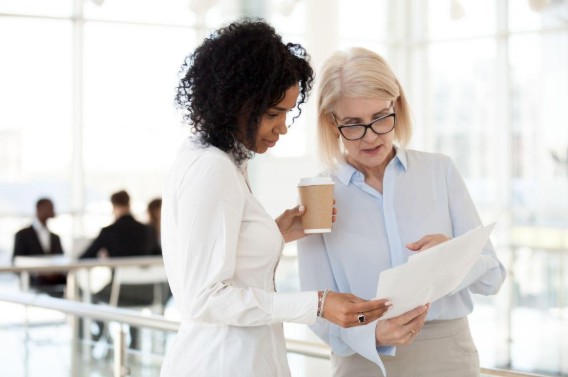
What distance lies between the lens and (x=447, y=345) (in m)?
2.20

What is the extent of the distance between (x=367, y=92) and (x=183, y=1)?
930 cm

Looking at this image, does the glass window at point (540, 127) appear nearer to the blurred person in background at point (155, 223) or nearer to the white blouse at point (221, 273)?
the blurred person in background at point (155, 223)

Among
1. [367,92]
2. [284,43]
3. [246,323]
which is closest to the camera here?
[246,323]

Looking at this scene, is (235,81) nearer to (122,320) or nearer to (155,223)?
(122,320)

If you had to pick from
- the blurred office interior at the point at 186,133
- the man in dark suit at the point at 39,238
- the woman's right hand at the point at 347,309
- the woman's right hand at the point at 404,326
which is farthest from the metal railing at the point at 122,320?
the blurred office interior at the point at 186,133

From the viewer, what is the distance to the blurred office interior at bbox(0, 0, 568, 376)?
10.3 meters

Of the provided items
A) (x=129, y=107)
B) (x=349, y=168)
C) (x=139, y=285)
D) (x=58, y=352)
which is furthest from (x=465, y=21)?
(x=349, y=168)

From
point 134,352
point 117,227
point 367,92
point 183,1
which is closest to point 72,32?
point 183,1

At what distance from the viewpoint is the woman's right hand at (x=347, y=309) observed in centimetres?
178

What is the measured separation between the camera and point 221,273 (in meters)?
1.74

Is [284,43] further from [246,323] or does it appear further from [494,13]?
[494,13]

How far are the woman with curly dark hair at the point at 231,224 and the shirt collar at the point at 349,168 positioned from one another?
16.3 inches

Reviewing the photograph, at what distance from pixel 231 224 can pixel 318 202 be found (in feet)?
1.34

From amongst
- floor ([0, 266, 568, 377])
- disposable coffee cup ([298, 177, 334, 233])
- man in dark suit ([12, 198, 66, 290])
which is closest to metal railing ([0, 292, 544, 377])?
floor ([0, 266, 568, 377])
